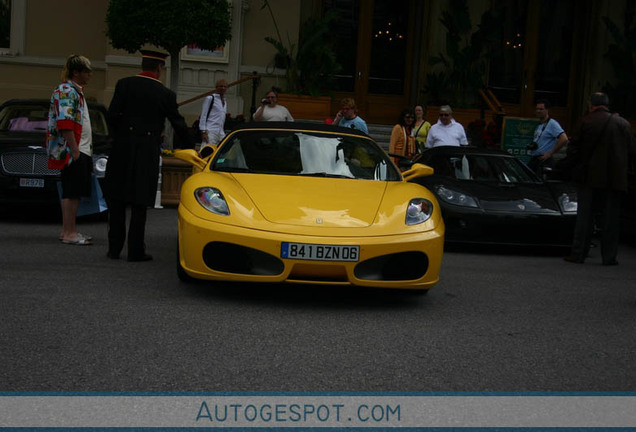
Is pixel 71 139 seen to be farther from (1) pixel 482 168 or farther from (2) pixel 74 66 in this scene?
(1) pixel 482 168

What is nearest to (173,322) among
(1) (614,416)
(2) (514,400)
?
(2) (514,400)

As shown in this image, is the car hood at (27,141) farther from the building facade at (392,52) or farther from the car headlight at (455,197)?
the building facade at (392,52)

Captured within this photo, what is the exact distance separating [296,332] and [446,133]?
Answer: 8.00m

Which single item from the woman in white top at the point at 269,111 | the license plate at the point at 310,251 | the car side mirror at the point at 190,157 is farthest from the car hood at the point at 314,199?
the woman in white top at the point at 269,111

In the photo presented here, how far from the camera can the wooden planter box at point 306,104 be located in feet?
65.2

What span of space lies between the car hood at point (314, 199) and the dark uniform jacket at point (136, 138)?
127 cm

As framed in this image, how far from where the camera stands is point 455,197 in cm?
1038

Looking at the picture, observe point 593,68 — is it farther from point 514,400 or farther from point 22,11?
point 514,400

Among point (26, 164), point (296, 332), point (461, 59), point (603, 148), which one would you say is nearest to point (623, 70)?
point (461, 59)

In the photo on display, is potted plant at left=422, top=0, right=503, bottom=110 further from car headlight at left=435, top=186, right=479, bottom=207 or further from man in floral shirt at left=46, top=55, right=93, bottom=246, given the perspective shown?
man in floral shirt at left=46, top=55, right=93, bottom=246

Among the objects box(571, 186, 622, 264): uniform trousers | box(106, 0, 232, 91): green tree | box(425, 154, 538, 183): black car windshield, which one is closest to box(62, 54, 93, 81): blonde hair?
box(425, 154, 538, 183): black car windshield

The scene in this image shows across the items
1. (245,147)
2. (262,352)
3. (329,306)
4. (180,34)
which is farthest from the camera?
(180,34)

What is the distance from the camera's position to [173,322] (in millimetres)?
5770

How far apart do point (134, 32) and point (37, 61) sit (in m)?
6.95
